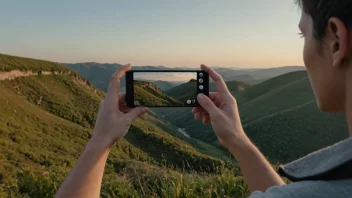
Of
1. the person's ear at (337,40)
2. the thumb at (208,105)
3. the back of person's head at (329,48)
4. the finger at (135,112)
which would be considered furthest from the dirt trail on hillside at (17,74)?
the person's ear at (337,40)

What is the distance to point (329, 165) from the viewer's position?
3.47ft

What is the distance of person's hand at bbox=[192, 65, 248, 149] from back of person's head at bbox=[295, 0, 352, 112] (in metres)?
0.72

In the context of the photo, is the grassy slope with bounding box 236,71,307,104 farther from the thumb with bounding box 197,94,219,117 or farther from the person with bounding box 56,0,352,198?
the person with bounding box 56,0,352,198

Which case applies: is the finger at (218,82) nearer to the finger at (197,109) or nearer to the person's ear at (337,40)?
the finger at (197,109)

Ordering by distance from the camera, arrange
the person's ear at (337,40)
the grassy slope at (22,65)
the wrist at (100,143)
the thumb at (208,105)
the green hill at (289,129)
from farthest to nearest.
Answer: the green hill at (289,129) < the grassy slope at (22,65) < the thumb at (208,105) < the wrist at (100,143) < the person's ear at (337,40)

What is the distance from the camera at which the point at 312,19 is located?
1338mm

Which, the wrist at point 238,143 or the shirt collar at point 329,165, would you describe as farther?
the wrist at point 238,143

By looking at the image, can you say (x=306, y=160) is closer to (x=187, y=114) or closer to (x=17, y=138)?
(x=17, y=138)

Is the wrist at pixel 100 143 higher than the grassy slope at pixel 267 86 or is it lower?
higher

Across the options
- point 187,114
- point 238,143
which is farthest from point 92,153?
point 187,114

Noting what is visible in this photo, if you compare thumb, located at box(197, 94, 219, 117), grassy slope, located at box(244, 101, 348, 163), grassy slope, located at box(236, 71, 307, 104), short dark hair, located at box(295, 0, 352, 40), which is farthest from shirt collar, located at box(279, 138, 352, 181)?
grassy slope, located at box(236, 71, 307, 104)

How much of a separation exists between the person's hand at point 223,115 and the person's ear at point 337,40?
0.93 meters

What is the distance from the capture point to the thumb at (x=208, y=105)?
7.25 ft

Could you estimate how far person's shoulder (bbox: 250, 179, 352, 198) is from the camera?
103 cm
